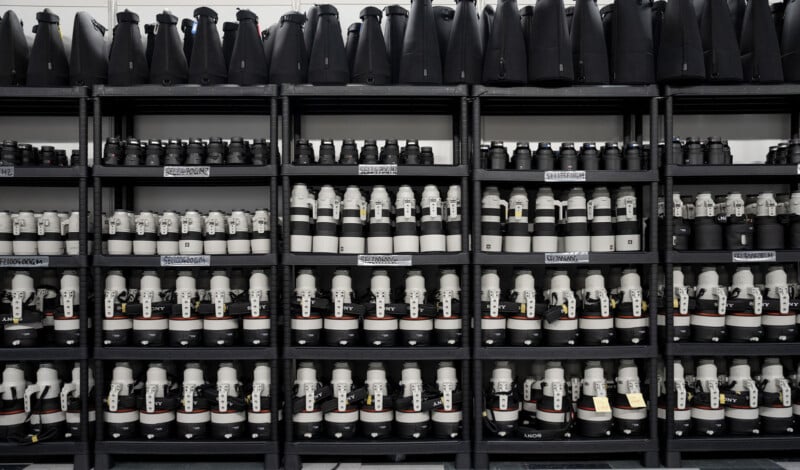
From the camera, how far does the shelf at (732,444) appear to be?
306cm

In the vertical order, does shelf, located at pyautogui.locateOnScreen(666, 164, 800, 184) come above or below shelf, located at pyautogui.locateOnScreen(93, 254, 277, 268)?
above

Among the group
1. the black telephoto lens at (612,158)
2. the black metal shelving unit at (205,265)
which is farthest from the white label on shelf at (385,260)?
the black telephoto lens at (612,158)

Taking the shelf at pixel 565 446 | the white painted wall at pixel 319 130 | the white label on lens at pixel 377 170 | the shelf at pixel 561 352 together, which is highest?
the white painted wall at pixel 319 130

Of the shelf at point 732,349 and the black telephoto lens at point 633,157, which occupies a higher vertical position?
the black telephoto lens at point 633,157

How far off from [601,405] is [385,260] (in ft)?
4.93

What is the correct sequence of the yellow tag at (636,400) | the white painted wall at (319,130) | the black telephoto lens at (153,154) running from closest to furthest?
the yellow tag at (636,400) < the black telephoto lens at (153,154) < the white painted wall at (319,130)

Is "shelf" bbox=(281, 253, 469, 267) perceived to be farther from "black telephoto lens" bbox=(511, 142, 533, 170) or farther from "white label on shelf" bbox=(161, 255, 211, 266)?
A: "black telephoto lens" bbox=(511, 142, 533, 170)

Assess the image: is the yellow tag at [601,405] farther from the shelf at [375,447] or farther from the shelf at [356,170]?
the shelf at [356,170]

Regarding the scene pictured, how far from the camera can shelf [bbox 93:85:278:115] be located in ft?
10.1

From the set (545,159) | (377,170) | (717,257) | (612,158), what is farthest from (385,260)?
(717,257)

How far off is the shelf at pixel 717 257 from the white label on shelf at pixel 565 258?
50 centimetres

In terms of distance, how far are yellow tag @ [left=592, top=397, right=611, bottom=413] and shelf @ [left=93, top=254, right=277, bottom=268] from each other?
2032mm

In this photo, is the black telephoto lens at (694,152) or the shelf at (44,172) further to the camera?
the black telephoto lens at (694,152)

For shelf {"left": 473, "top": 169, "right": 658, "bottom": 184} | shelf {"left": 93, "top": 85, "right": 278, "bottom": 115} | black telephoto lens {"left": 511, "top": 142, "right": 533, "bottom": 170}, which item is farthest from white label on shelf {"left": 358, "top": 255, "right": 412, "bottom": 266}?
shelf {"left": 93, "top": 85, "right": 278, "bottom": 115}
